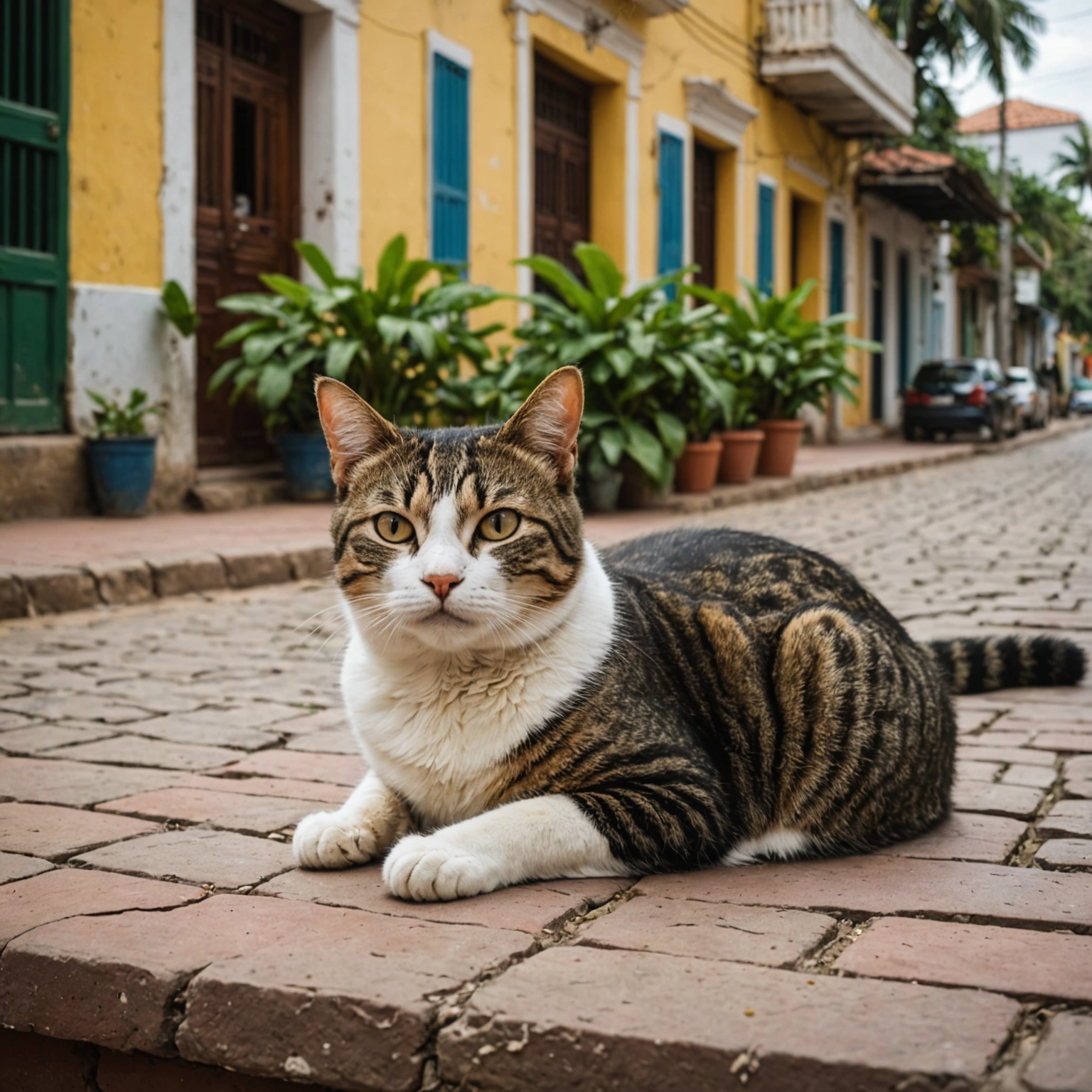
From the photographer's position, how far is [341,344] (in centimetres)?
891

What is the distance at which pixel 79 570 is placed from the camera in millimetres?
6129

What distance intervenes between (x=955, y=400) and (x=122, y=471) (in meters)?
17.8

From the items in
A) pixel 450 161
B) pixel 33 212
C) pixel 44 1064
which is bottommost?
pixel 44 1064

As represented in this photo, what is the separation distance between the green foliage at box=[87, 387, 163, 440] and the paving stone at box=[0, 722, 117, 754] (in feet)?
15.3

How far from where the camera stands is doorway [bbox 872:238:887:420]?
85.1ft

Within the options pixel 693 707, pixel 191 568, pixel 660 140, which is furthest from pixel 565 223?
pixel 693 707

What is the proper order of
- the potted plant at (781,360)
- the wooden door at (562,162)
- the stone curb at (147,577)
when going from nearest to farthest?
the stone curb at (147,577)
the potted plant at (781,360)
the wooden door at (562,162)

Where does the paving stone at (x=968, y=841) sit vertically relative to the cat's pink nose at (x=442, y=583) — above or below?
below

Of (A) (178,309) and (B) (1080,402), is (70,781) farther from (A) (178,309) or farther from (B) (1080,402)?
(B) (1080,402)

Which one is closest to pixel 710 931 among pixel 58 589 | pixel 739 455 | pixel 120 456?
pixel 58 589

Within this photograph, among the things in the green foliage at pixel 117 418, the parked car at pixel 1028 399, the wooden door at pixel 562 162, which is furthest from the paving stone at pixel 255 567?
the parked car at pixel 1028 399

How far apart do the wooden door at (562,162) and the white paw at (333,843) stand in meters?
12.5

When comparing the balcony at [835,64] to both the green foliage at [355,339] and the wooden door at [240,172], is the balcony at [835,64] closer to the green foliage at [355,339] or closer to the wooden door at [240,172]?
the wooden door at [240,172]

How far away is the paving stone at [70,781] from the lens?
3.11m
